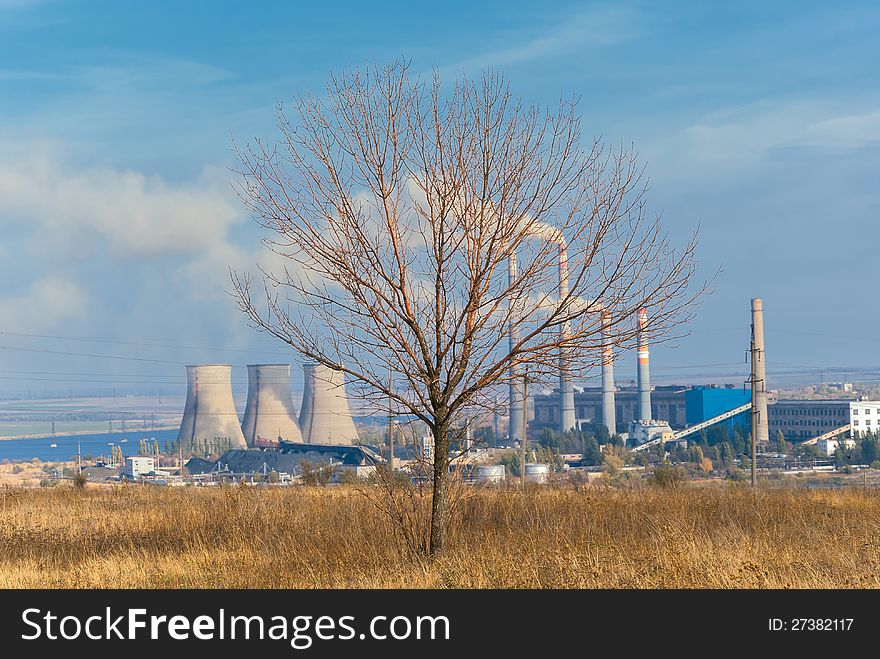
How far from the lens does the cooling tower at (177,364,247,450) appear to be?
64.2 metres

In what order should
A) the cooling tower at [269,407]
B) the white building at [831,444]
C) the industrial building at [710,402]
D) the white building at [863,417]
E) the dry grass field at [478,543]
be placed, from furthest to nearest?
the industrial building at [710,402] < the white building at [863,417] < the white building at [831,444] < the cooling tower at [269,407] < the dry grass field at [478,543]

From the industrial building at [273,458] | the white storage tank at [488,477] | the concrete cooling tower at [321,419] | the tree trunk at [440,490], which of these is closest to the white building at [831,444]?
the concrete cooling tower at [321,419]

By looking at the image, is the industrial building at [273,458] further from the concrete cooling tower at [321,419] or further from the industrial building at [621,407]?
the industrial building at [621,407]

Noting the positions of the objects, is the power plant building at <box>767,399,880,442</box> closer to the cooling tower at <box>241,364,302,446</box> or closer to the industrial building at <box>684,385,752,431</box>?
the industrial building at <box>684,385,752,431</box>

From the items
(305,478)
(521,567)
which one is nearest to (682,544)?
(521,567)

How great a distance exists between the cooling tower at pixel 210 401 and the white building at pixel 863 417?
148 feet

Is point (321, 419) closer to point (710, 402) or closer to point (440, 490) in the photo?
point (710, 402)

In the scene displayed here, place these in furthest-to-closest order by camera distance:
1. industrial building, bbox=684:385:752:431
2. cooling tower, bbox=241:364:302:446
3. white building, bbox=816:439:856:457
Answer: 1. industrial building, bbox=684:385:752:431
2. white building, bbox=816:439:856:457
3. cooling tower, bbox=241:364:302:446

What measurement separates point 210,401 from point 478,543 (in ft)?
192

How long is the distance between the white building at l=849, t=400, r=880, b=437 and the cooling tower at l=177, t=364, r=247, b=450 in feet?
148

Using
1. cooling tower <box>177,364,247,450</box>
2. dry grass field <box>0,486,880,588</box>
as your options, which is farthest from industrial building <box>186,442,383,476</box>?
dry grass field <box>0,486,880,588</box>

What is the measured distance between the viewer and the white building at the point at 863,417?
73.9 meters
